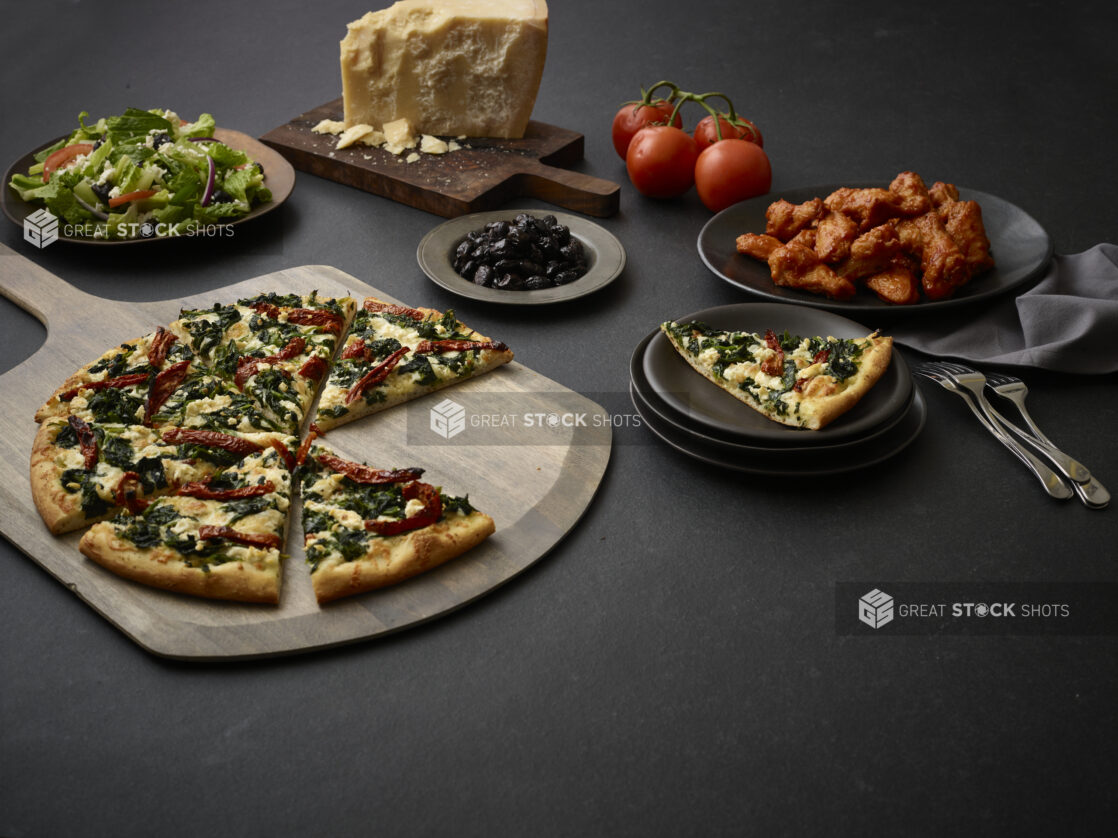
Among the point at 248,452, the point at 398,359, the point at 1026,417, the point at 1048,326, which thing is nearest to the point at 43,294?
the point at 248,452

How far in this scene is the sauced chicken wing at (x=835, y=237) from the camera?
449 cm

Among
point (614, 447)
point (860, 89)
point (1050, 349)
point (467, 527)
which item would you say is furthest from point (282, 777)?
point (860, 89)

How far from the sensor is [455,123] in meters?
6.04

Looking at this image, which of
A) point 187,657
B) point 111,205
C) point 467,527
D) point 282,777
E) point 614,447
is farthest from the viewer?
point 111,205

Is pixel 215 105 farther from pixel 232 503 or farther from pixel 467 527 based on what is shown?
pixel 467 527

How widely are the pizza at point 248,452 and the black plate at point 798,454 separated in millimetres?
843

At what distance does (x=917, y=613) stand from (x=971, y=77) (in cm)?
533

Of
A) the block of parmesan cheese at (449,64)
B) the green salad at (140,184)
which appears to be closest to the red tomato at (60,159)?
the green salad at (140,184)

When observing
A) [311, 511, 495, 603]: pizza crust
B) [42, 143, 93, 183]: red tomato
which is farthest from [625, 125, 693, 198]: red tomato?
[42, 143, 93, 183]: red tomato

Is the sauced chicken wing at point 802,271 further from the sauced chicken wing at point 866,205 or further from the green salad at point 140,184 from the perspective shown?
the green salad at point 140,184

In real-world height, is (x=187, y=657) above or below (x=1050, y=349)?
below

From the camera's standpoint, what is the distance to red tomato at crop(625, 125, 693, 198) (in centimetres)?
548
